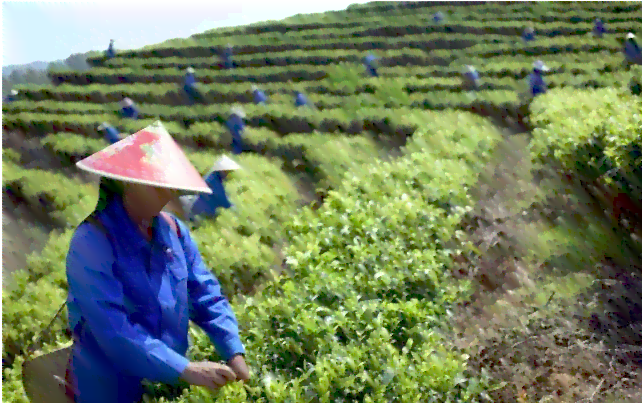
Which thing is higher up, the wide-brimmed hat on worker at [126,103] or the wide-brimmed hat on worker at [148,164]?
the wide-brimmed hat on worker at [126,103]

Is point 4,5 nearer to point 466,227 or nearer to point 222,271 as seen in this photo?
point 222,271

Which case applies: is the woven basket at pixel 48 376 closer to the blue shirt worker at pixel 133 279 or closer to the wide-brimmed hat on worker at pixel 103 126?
the blue shirt worker at pixel 133 279

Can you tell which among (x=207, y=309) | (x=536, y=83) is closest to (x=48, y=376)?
(x=207, y=309)

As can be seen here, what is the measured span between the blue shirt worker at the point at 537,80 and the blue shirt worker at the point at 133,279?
6.30 feet

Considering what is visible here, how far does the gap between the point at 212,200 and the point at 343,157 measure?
75cm

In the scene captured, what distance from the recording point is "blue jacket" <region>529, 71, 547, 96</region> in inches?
102

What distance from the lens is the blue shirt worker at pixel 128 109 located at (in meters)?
2.43

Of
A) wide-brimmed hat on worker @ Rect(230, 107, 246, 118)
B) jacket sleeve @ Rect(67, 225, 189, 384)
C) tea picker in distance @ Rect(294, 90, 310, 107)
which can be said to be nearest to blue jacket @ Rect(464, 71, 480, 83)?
tea picker in distance @ Rect(294, 90, 310, 107)

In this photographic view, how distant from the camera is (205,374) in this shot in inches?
58.7

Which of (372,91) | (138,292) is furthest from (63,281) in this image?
(372,91)

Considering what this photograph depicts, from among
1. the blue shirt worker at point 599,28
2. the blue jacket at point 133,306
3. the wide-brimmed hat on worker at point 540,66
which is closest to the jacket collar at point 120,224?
the blue jacket at point 133,306

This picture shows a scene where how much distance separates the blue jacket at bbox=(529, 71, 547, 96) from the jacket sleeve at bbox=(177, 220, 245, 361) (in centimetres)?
194

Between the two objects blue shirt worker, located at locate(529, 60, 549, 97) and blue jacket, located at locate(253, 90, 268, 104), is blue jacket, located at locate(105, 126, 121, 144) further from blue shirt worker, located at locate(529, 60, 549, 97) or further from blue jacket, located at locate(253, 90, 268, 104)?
blue shirt worker, located at locate(529, 60, 549, 97)

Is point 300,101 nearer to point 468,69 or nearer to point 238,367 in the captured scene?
point 468,69
